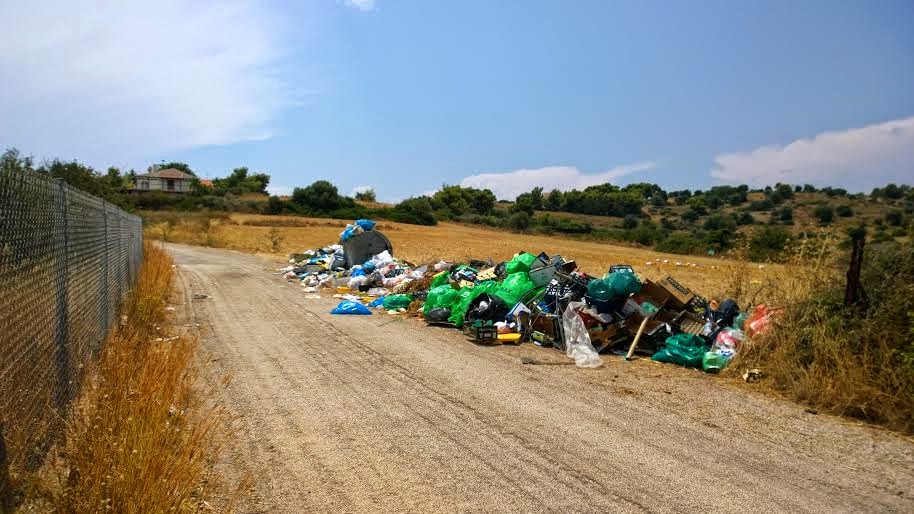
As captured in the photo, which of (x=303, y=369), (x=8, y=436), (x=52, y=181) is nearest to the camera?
(x=8, y=436)

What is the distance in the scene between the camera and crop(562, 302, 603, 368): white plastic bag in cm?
817

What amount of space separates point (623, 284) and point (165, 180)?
4289 inches

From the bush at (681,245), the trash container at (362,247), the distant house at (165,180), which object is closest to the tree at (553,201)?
the bush at (681,245)

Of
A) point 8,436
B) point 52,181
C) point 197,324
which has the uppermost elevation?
point 52,181

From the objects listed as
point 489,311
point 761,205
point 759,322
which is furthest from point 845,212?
point 759,322

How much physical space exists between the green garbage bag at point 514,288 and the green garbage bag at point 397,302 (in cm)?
240

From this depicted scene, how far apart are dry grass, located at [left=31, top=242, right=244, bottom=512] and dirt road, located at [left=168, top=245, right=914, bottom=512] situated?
0.57 m

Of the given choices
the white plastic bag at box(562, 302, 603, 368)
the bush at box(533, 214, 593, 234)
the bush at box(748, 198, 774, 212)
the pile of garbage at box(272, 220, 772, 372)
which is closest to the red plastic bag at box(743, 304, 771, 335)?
the pile of garbage at box(272, 220, 772, 372)

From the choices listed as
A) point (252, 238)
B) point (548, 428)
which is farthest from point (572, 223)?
point (548, 428)

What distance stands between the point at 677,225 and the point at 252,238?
182ft

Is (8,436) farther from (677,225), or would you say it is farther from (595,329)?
(677,225)

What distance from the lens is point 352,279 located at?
16484 millimetres

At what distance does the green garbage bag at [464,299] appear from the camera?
10.9 m

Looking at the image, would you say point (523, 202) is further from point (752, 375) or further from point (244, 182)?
point (752, 375)
